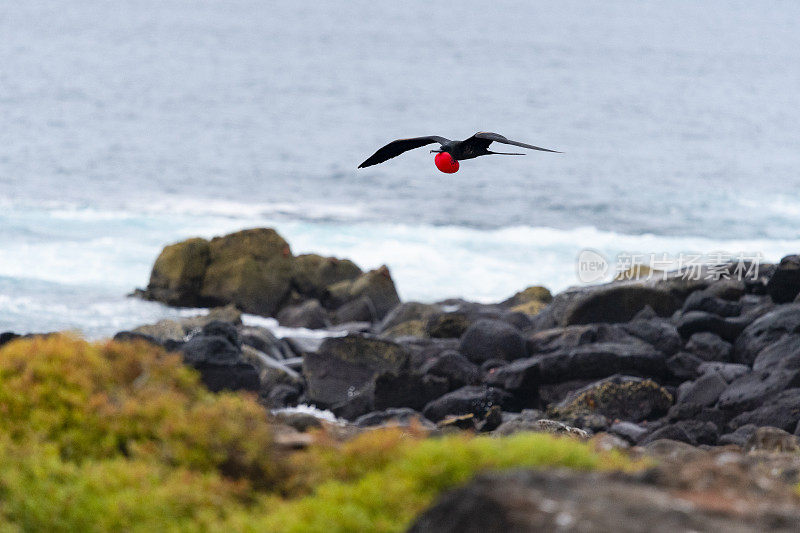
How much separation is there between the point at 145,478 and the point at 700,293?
47.5ft

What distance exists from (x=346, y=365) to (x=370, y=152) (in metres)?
37.6

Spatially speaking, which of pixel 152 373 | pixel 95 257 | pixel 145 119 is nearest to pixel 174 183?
pixel 95 257

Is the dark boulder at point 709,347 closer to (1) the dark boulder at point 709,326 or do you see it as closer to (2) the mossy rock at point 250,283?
(1) the dark boulder at point 709,326

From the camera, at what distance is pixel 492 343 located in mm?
16766

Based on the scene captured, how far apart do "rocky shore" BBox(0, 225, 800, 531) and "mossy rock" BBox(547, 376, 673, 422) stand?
0.07 ft

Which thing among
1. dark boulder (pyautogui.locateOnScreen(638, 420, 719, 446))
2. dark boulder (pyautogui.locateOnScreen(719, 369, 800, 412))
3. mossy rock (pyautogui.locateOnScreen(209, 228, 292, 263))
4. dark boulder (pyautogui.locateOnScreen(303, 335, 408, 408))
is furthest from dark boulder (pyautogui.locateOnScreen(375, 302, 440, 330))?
dark boulder (pyautogui.locateOnScreen(638, 420, 719, 446))

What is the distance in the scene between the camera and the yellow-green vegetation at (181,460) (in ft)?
15.1

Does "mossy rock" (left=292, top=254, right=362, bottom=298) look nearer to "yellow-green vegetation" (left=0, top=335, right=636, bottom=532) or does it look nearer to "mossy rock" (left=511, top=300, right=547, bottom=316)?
"mossy rock" (left=511, top=300, right=547, bottom=316)

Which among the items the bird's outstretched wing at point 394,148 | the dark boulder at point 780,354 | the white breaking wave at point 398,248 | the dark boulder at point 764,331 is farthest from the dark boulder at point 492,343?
the white breaking wave at point 398,248

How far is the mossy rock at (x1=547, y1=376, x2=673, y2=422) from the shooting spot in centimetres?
1314

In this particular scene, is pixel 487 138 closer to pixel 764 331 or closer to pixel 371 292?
pixel 764 331

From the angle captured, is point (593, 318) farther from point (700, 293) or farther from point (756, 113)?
point (756, 113)

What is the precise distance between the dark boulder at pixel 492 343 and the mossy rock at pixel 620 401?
3.22 metres

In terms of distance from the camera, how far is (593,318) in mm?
18391
